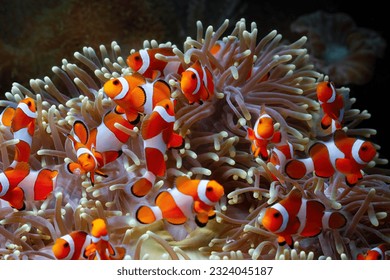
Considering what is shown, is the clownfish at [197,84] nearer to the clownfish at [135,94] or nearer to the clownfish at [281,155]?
the clownfish at [135,94]

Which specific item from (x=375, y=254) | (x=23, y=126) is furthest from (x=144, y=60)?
(x=375, y=254)

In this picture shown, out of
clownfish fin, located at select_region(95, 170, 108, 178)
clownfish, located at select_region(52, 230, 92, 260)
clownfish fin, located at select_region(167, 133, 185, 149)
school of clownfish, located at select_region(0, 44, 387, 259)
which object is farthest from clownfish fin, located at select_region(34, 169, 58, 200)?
clownfish fin, located at select_region(167, 133, 185, 149)

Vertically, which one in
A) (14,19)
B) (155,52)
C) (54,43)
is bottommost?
(155,52)

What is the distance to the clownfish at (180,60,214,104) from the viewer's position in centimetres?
118

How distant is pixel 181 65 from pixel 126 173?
38 cm

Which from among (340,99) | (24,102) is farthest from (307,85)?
(24,102)

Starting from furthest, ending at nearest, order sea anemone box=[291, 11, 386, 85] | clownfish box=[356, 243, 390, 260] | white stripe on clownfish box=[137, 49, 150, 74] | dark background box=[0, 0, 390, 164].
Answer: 1. sea anemone box=[291, 11, 386, 85]
2. dark background box=[0, 0, 390, 164]
3. white stripe on clownfish box=[137, 49, 150, 74]
4. clownfish box=[356, 243, 390, 260]

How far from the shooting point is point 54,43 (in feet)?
7.43

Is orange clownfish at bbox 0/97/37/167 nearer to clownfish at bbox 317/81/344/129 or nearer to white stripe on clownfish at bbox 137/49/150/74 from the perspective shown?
white stripe on clownfish at bbox 137/49/150/74

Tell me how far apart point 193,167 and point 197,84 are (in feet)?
0.81

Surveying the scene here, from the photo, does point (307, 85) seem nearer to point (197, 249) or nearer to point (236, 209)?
point (236, 209)

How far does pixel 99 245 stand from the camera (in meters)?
1.03

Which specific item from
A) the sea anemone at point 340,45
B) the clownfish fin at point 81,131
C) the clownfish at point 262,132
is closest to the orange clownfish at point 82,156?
the clownfish fin at point 81,131

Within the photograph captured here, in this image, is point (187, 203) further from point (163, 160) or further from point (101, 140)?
point (101, 140)
